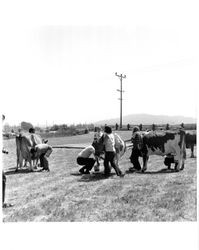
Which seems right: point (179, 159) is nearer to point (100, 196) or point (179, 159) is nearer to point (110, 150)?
point (110, 150)

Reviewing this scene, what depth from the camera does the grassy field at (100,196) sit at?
5738 mm

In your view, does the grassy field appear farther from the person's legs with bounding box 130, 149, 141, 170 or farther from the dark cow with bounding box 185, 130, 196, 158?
the dark cow with bounding box 185, 130, 196, 158

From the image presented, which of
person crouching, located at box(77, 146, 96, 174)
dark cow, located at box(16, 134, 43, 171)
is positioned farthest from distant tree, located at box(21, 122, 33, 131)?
person crouching, located at box(77, 146, 96, 174)

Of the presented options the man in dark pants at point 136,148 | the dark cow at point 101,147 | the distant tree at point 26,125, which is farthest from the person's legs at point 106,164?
the distant tree at point 26,125

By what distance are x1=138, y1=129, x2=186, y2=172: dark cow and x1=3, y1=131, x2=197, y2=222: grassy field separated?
17.4 inches

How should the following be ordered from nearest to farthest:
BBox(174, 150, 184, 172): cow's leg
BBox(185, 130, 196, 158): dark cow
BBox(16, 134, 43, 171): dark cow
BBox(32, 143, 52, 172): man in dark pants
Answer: BBox(174, 150, 184, 172): cow's leg, BBox(32, 143, 52, 172): man in dark pants, BBox(16, 134, 43, 171): dark cow, BBox(185, 130, 196, 158): dark cow

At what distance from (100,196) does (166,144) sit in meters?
3.59

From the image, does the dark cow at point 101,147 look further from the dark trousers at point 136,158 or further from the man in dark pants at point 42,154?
the man in dark pants at point 42,154

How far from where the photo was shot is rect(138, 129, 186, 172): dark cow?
9602mm

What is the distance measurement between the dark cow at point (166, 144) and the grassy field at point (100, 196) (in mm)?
443

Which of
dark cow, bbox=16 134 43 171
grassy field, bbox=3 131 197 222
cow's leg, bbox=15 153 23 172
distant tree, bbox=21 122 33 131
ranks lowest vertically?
grassy field, bbox=3 131 197 222

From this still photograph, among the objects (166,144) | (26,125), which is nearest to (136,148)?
(166,144)
